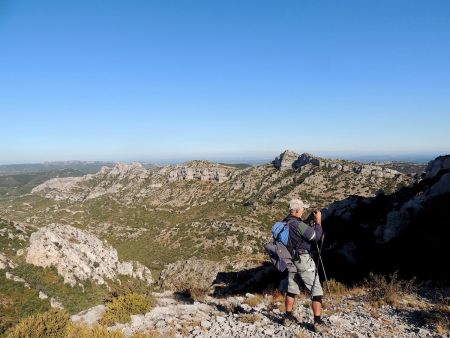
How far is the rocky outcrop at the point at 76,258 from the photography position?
175 feet

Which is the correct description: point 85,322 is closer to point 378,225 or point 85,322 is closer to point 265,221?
point 378,225

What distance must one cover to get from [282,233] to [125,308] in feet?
17.5

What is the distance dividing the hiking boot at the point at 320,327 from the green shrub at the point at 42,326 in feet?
20.8

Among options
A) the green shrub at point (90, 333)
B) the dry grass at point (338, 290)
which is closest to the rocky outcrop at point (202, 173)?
the dry grass at point (338, 290)

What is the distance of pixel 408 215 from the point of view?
19.4 meters

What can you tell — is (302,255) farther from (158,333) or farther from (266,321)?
(158,333)

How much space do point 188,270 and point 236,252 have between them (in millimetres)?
19926

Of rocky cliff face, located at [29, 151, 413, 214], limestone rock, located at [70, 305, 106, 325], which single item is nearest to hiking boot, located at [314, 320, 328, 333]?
limestone rock, located at [70, 305, 106, 325]

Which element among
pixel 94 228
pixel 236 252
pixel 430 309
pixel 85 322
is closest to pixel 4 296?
pixel 85 322

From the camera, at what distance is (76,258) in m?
60.1

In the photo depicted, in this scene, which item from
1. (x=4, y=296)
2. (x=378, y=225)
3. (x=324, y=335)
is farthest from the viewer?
(x=4, y=296)

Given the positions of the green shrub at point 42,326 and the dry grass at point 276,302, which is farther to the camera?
the dry grass at point 276,302

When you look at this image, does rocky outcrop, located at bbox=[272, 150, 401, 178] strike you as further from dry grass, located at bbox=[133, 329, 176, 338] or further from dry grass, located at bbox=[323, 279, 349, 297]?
dry grass, located at bbox=[133, 329, 176, 338]

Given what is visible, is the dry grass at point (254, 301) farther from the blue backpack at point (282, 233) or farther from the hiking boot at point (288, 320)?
the blue backpack at point (282, 233)
